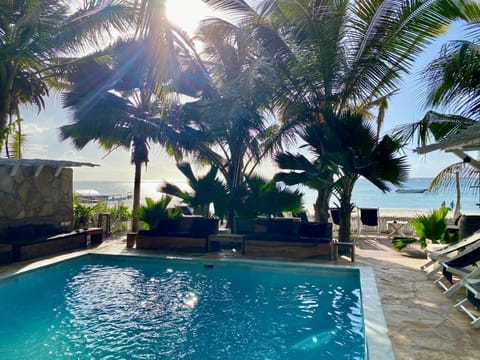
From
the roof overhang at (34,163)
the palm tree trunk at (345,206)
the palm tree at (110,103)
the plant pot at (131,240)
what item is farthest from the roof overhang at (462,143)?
the roof overhang at (34,163)

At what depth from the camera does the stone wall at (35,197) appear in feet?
27.6

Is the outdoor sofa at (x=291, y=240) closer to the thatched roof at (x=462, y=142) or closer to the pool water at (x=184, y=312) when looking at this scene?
the pool water at (x=184, y=312)

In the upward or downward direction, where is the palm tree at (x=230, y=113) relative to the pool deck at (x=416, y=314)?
upward

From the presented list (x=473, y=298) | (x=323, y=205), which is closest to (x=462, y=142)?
(x=473, y=298)

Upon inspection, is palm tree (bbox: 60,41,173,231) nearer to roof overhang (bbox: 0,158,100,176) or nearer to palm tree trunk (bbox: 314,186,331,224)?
roof overhang (bbox: 0,158,100,176)

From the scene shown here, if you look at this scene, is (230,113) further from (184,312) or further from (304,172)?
(184,312)

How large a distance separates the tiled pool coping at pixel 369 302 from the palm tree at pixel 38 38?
15.9 feet

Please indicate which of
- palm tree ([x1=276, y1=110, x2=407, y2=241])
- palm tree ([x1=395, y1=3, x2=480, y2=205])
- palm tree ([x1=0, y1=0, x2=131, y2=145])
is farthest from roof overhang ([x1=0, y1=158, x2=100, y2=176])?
palm tree ([x1=395, y1=3, x2=480, y2=205])

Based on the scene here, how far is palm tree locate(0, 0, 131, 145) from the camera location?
28.4 feet

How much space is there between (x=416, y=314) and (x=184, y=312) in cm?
335

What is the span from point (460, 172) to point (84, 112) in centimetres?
1132

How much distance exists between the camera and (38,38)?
915 centimetres

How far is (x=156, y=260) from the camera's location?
820 cm

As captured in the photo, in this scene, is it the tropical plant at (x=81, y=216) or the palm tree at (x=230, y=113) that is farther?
the tropical plant at (x=81, y=216)
